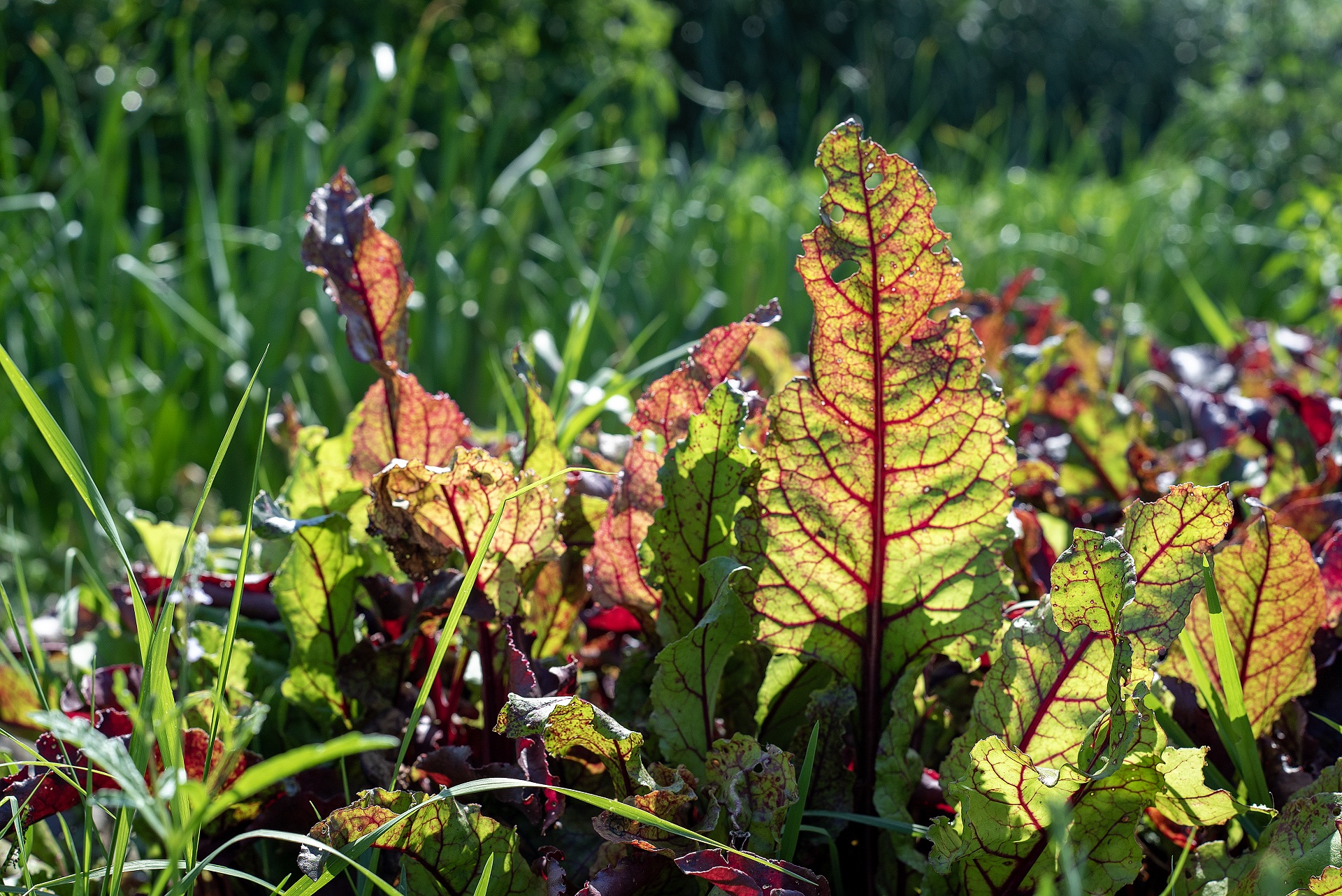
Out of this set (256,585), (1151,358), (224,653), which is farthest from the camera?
(1151,358)

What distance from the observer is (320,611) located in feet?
2.97

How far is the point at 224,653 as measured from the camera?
2.26ft

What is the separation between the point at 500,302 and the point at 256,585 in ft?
5.90

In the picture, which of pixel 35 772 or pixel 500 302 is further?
pixel 500 302

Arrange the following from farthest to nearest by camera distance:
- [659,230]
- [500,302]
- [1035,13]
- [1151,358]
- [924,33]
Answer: [1035,13]
[924,33]
[659,230]
[500,302]
[1151,358]

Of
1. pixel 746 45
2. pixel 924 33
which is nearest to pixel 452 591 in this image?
pixel 746 45

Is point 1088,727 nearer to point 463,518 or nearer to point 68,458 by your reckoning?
point 463,518

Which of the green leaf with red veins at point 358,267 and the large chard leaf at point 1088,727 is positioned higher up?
the green leaf with red veins at point 358,267

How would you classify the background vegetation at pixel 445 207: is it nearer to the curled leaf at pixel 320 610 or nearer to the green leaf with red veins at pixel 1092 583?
the curled leaf at pixel 320 610

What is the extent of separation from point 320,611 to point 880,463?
1.63 ft

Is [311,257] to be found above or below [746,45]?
below

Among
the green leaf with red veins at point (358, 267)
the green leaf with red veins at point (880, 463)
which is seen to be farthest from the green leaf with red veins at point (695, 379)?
the green leaf with red veins at point (358, 267)

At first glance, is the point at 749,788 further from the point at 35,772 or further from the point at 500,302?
the point at 500,302

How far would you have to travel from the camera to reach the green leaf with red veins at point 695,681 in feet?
2.52
